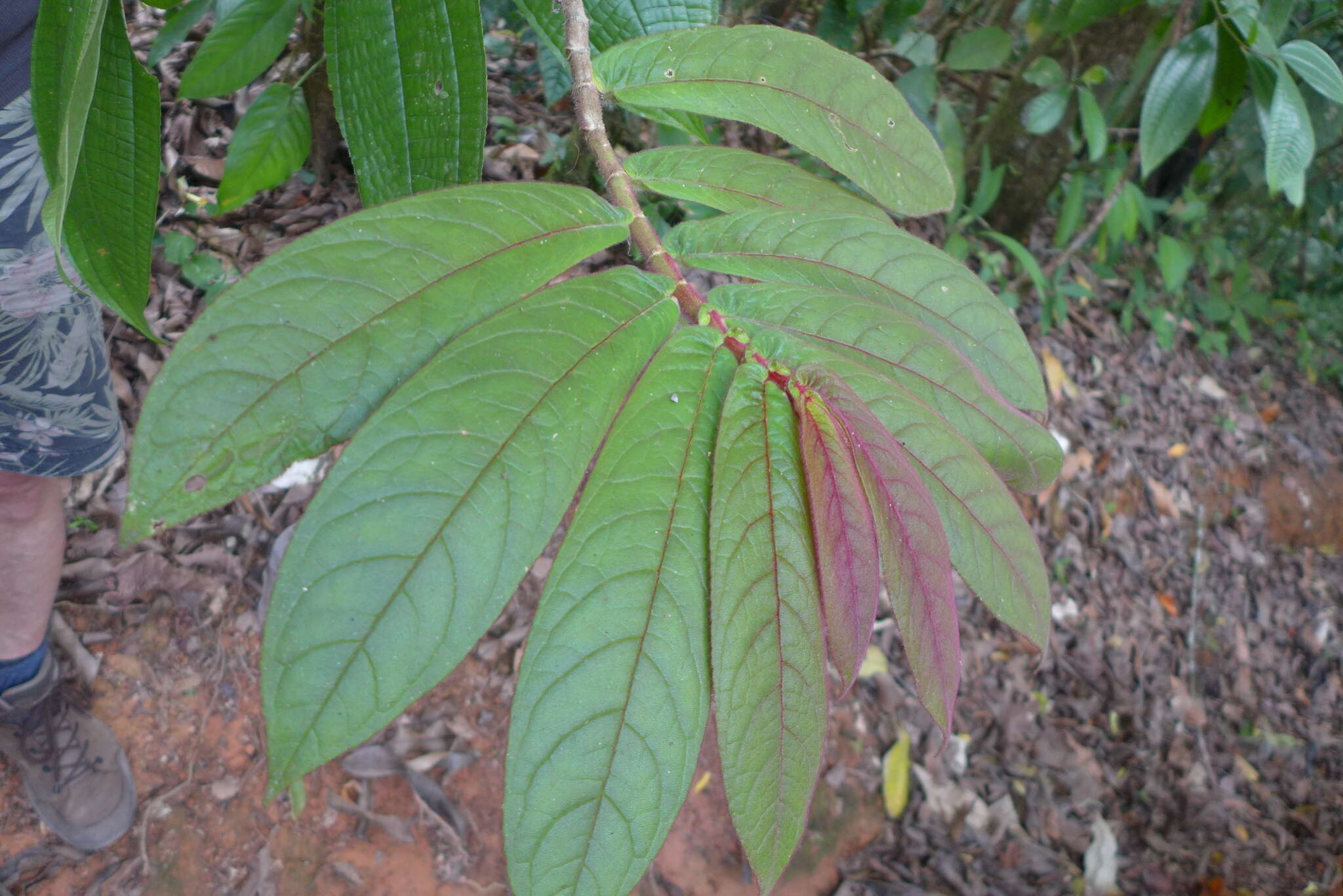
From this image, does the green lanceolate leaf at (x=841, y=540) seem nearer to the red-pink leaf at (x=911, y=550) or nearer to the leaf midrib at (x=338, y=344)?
the red-pink leaf at (x=911, y=550)

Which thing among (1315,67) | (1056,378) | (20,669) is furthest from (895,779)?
(20,669)

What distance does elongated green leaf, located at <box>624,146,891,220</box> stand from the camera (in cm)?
60

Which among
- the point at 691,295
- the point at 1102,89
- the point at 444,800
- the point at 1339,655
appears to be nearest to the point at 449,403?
the point at 691,295

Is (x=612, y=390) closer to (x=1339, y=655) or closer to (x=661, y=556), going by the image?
(x=661, y=556)

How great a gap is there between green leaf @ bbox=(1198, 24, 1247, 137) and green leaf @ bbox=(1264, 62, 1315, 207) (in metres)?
0.14

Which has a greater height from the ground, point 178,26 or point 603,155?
point 603,155

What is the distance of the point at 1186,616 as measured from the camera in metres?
3.01

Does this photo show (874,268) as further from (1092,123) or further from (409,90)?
(1092,123)

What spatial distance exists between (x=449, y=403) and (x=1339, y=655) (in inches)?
163

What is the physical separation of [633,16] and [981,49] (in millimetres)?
1747

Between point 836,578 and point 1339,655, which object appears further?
point 1339,655

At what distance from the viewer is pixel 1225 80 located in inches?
61.8

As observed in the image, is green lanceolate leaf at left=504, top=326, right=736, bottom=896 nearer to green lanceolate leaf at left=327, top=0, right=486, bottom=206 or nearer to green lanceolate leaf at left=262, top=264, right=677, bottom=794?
green lanceolate leaf at left=262, top=264, right=677, bottom=794

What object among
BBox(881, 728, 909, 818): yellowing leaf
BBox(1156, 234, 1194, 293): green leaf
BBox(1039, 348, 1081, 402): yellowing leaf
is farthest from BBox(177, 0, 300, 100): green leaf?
BBox(1156, 234, 1194, 293): green leaf
